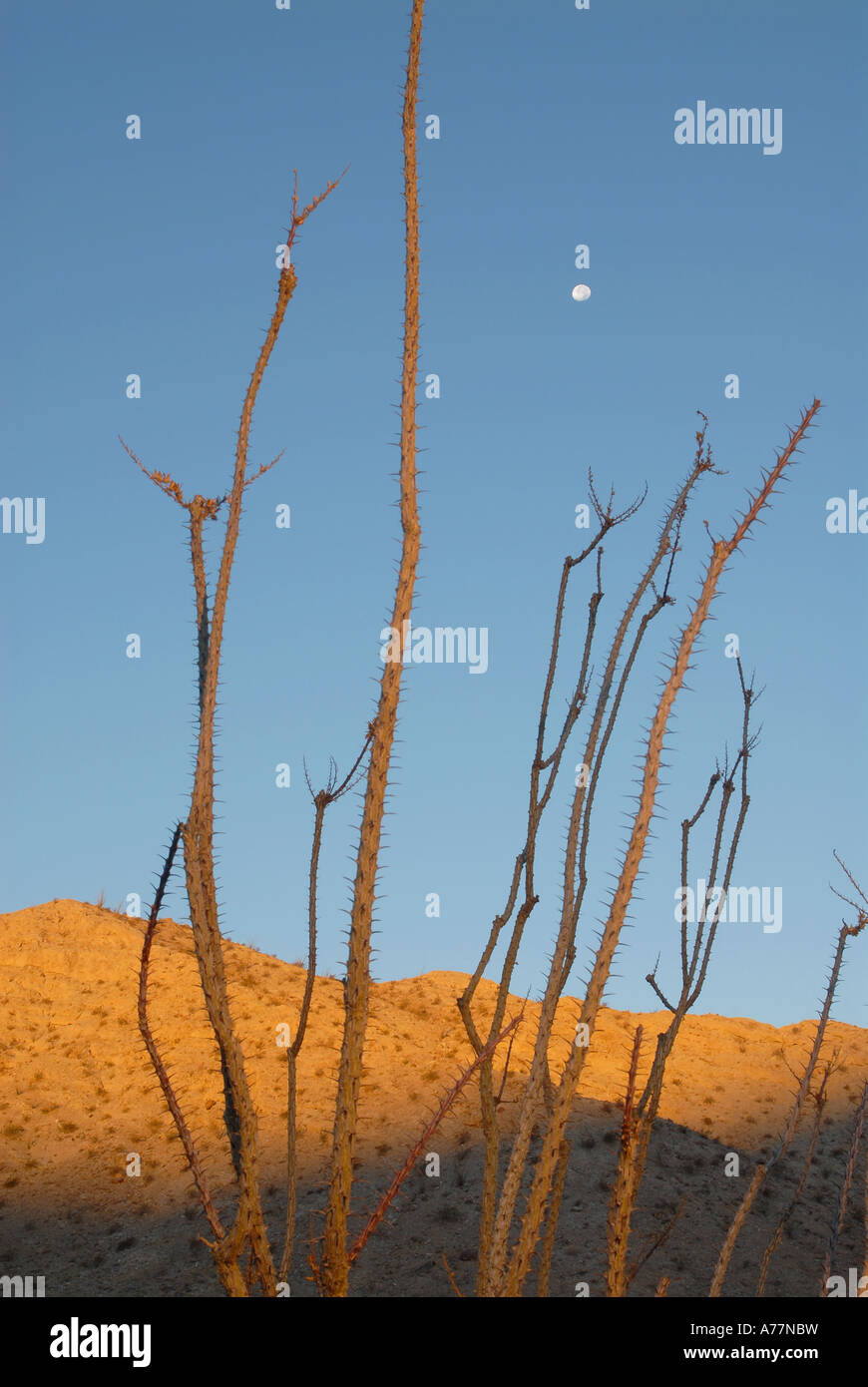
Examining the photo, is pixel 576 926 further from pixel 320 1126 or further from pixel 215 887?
pixel 320 1126

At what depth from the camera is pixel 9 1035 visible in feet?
97.0

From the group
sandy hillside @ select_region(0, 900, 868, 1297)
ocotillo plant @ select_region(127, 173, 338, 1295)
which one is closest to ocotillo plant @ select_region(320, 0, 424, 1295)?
ocotillo plant @ select_region(127, 173, 338, 1295)

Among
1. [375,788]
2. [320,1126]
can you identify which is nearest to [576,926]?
[375,788]

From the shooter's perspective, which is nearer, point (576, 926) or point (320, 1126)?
point (576, 926)

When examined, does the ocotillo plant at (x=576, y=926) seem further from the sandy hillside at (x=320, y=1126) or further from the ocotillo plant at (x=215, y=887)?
the sandy hillside at (x=320, y=1126)

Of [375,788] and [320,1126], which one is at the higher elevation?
[375,788]

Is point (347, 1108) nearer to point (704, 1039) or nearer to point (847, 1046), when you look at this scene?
point (704, 1039)

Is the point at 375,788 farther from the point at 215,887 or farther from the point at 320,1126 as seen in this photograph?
the point at 320,1126

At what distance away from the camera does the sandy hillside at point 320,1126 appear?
1995 centimetres

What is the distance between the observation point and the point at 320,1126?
24703 millimetres

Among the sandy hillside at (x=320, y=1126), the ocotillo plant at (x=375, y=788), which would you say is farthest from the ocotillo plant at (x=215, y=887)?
the sandy hillside at (x=320, y=1126)

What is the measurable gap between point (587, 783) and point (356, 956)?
157 centimetres

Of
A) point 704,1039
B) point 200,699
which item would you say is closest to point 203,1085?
point 704,1039

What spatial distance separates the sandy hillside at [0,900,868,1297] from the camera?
786 inches
